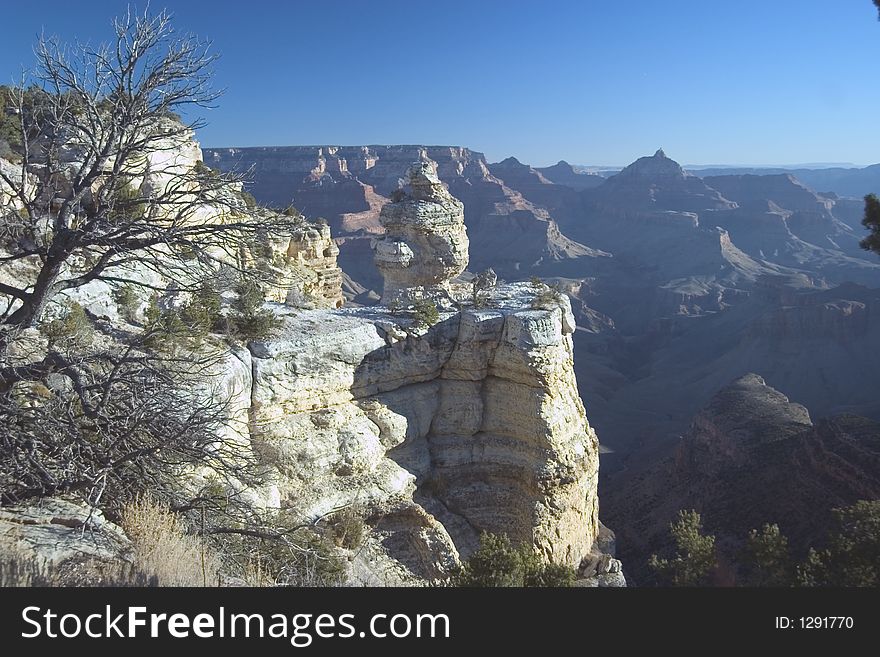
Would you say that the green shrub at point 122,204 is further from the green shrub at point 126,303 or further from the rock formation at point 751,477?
the rock formation at point 751,477

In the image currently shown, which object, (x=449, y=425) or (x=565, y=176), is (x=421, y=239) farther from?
(x=565, y=176)

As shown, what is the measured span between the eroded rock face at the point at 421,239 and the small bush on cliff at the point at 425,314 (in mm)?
6296

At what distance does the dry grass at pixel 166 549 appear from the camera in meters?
4.61

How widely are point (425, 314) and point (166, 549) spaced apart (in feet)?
25.3

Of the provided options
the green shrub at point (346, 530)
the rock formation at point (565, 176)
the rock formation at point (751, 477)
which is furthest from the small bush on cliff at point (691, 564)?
the rock formation at point (565, 176)

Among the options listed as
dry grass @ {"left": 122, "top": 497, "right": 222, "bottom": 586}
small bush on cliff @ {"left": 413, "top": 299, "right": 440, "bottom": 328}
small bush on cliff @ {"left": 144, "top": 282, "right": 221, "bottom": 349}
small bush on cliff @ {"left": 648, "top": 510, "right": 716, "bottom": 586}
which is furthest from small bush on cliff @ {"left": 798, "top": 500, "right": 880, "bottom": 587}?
small bush on cliff @ {"left": 144, "top": 282, "right": 221, "bottom": 349}

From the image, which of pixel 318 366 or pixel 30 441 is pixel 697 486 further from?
pixel 30 441

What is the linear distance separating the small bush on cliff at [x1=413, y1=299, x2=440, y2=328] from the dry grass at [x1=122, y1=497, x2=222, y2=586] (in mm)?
6807

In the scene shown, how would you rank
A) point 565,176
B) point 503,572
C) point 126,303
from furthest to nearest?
point 565,176 → point 126,303 → point 503,572

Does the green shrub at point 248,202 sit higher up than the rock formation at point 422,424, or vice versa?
the green shrub at point 248,202

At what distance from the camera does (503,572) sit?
7.56 m

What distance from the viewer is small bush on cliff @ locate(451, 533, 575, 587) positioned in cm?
743

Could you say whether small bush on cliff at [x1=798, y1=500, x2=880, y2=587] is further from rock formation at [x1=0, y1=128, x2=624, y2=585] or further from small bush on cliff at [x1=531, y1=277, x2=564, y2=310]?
small bush on cliff at [x1=531, y1=277, x2=564, y2=310]

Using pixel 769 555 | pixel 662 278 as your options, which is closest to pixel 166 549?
pixel 769 555
